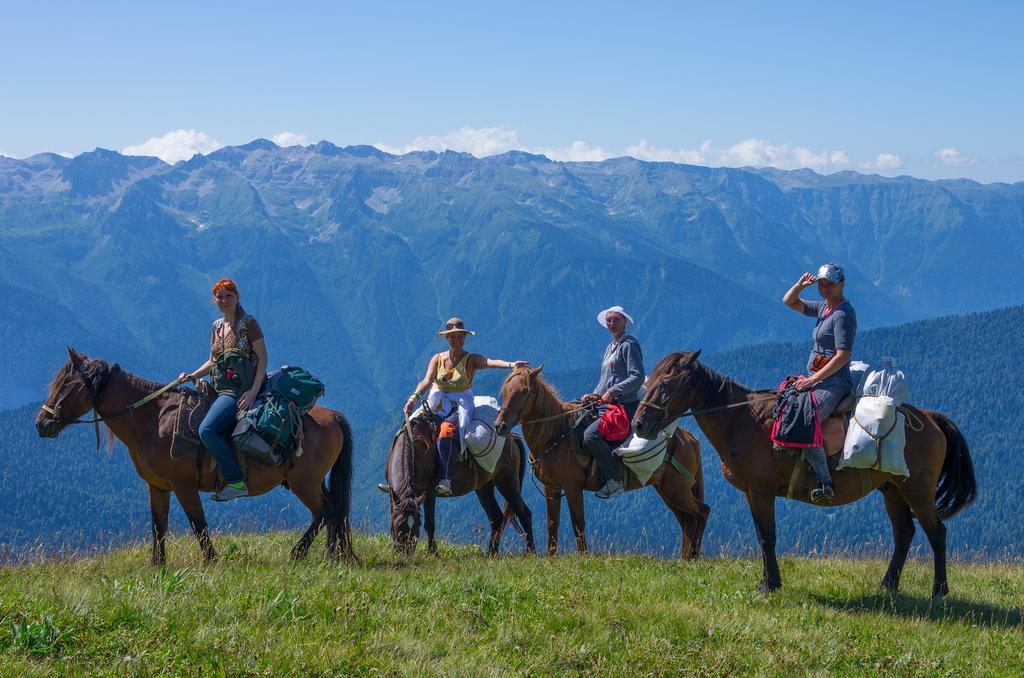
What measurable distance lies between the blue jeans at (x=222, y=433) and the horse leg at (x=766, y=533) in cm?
646

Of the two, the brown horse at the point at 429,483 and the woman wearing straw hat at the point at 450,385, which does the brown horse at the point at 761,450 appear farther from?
the brown horse at the point at 429,483

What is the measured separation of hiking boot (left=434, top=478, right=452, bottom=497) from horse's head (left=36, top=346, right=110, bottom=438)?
4.97 metres

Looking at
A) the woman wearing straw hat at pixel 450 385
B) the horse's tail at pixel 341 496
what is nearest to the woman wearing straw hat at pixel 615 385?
the woman wearing straw hat at pixel 450 385

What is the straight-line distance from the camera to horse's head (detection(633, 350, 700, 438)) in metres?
12.0

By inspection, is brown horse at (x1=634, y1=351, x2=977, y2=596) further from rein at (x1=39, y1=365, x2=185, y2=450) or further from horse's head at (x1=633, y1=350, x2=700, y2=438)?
rein at (x1=39, y1=365, x2=185, y2=450)

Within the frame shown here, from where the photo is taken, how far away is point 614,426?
1521 centimetres

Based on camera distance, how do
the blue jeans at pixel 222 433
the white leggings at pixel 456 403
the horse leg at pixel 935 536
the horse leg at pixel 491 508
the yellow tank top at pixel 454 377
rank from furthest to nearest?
1. the horse leg at pixel 491 508
2. the white leggings at pixel 456 403
3. the yellow tank top at pixel 454 377
4. the blue jeans at pixel 222 433
5. the horse leg at pixel 935 536

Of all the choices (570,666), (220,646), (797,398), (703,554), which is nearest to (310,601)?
(220,646)

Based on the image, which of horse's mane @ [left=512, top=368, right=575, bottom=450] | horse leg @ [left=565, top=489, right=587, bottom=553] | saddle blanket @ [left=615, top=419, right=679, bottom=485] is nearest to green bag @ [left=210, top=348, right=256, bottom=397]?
horse's mane @ [left=512, top=368, right=575, bottom=450]

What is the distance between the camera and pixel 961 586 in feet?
43.3

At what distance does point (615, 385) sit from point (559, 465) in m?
1.48

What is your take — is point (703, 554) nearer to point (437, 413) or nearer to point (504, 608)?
point (437, 413)

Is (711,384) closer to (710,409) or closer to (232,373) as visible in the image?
(710,409)

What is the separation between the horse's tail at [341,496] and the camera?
13664 mm
